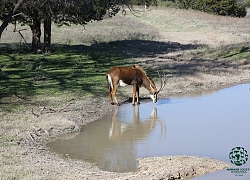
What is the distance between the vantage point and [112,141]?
42.3 feet

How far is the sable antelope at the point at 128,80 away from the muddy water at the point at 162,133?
0.40 meters

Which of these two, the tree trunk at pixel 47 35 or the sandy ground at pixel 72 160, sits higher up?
the tree trunk at pixel 47 35

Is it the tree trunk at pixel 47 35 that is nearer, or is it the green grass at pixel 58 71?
the green grass at pixel 58 71

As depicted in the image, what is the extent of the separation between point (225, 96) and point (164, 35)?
2251 centimetres

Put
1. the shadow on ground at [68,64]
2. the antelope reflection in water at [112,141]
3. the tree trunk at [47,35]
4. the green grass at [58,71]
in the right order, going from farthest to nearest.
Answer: the tree trunk at [47,35], the shadow on ground at [68,64], the green grass at [58,71], the antelope reflection in water at [112,141]

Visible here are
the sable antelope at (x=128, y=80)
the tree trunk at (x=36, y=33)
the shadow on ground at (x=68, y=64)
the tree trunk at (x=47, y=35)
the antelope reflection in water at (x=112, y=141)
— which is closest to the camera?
the antelope reflection in water at (x=112, y=141)

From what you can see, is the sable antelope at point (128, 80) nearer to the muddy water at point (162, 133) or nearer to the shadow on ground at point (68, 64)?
the muddy water at point (162, 133)
